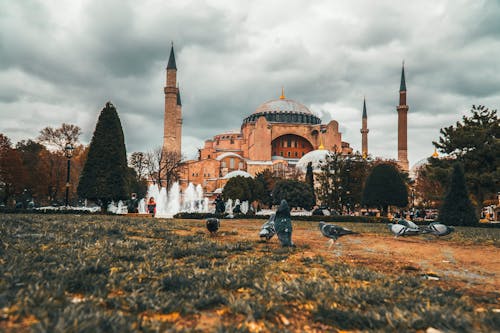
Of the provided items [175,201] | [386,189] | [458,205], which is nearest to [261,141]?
[175,201]

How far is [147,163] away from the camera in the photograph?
44000mm

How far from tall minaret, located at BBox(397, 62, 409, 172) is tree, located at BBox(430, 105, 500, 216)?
3239 centimetres

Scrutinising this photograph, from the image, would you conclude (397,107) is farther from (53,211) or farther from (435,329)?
(435,329)

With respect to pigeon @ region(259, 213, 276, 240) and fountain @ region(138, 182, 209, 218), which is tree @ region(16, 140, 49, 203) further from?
pigeon @ region(259, 213, 276, 240)

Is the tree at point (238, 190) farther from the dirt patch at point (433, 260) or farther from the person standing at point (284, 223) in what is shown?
the person standing at point (284, 223)

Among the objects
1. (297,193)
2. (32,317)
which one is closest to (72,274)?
(32,317)

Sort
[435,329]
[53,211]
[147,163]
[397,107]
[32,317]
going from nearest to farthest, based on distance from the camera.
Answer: [32,317] < [435,329] < [53,211] < [147,163] < [397,107]

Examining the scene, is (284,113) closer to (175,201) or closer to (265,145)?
(265,145)

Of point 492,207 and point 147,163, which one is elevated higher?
point 147,163

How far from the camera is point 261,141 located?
61.9 m

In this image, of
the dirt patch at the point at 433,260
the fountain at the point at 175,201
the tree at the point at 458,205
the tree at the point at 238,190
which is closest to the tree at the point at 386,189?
the tree at the point at 458,205

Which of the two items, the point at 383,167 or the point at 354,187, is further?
the point at 354,187

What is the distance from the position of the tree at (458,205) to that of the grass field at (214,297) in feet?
44.9

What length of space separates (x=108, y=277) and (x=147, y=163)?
41.8 meters
